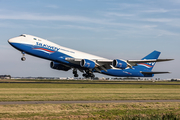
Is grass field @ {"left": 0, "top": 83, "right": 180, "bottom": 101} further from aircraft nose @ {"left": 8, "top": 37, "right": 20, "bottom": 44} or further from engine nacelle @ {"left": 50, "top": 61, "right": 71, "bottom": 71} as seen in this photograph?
engine nacelle @ {"left": 50, "top": 61, "right": 71, "bottom": 71}

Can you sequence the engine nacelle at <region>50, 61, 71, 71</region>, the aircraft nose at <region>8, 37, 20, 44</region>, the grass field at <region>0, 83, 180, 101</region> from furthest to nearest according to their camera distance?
the engine nacelle at <region>50, 61, 71, 71</region> → the aircraft nose at <region>8, 37, 20, 44</region> → the grass field at <region>0, 83, 180, 101</region>

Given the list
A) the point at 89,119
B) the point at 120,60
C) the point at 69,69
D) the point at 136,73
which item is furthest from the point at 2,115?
the point at 136,73

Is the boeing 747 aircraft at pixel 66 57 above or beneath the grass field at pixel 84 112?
above

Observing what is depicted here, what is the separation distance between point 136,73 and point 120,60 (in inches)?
800

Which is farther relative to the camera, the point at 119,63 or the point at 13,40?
the point at 119,63

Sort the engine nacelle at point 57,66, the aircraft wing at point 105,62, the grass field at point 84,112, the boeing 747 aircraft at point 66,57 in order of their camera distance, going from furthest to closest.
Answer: the engine nacelle at point 57,66, the aircraft wing at point 105,62, the boeing 747 aircraft at point 66,57, the grass field at point 84,112

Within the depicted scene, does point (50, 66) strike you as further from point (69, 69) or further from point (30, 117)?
point (30, 117)

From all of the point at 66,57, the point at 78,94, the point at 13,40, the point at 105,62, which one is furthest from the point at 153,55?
the point at 78,94

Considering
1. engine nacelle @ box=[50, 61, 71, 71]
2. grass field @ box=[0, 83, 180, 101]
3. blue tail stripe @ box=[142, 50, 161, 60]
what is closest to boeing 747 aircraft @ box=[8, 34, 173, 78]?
engine nacelle @ box=[50, 61, 71, 71]

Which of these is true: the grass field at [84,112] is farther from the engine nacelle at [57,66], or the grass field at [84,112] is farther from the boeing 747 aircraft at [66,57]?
the engine nacelle at [57,66]

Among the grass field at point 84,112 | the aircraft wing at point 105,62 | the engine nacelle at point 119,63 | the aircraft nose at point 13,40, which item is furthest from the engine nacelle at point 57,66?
the grass field at point 84,112

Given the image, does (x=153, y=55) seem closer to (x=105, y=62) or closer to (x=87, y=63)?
(x=105, y=62)

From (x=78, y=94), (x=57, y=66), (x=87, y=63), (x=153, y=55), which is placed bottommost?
(x=78, y=94)

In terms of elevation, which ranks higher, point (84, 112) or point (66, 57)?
point (66, 57)
